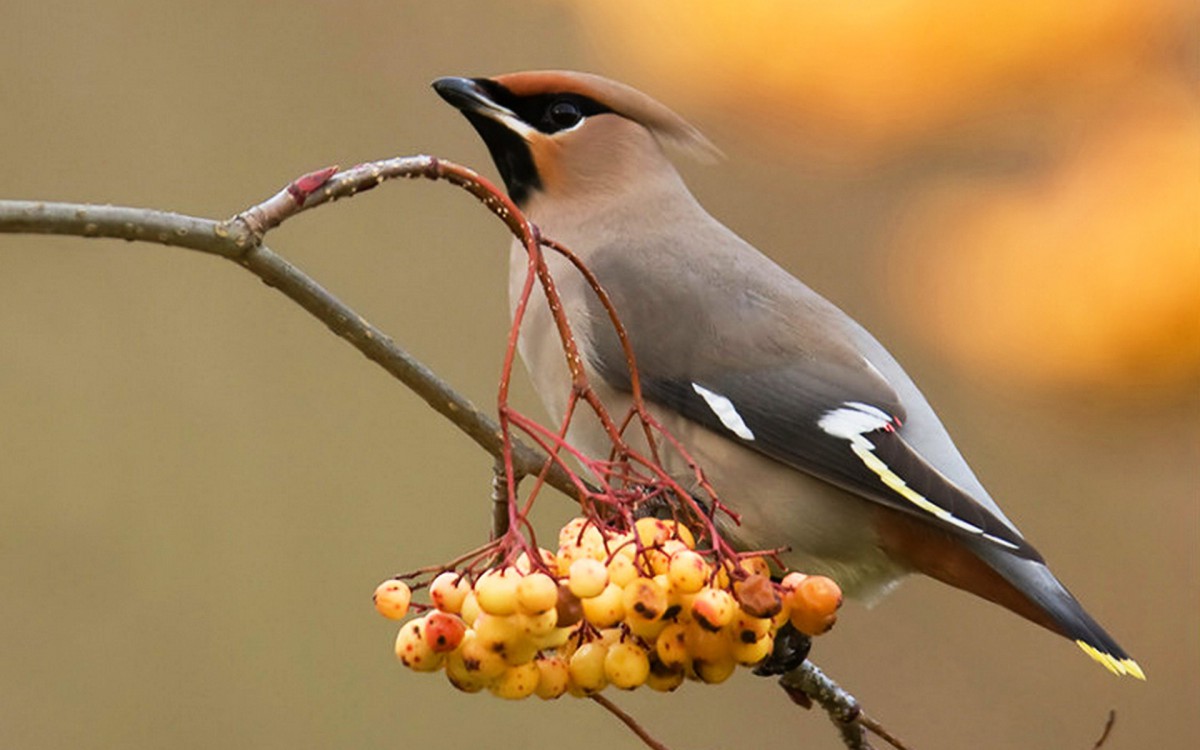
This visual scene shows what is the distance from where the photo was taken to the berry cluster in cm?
128

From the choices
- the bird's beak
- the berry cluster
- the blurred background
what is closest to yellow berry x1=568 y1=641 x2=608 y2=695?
the berry cluster

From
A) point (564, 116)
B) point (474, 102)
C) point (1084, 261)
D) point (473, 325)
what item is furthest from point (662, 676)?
point (1084, 261)

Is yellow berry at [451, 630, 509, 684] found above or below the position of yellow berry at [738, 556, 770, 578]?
below

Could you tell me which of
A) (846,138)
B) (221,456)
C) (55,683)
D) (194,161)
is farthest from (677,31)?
(55,683)

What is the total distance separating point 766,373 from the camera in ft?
6.72

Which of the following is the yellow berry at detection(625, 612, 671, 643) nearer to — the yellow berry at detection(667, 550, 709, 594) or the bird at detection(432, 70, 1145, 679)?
the yellow berry at detection(667, 550, 709, 594)

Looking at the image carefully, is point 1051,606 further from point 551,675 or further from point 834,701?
point 551,675

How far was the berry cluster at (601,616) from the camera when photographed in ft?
4.21

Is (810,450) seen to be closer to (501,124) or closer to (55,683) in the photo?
(501,124)

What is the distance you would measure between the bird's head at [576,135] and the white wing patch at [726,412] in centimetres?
38

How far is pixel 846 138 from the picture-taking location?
176 inches

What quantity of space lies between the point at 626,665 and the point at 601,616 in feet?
0.27

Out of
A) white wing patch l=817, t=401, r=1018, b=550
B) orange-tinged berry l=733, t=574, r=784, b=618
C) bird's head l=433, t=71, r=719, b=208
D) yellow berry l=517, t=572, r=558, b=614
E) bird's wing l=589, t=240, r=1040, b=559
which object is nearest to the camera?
yellow berry l=517, t=572, r=558, b=614

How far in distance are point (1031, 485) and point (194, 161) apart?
2023 millimetres
